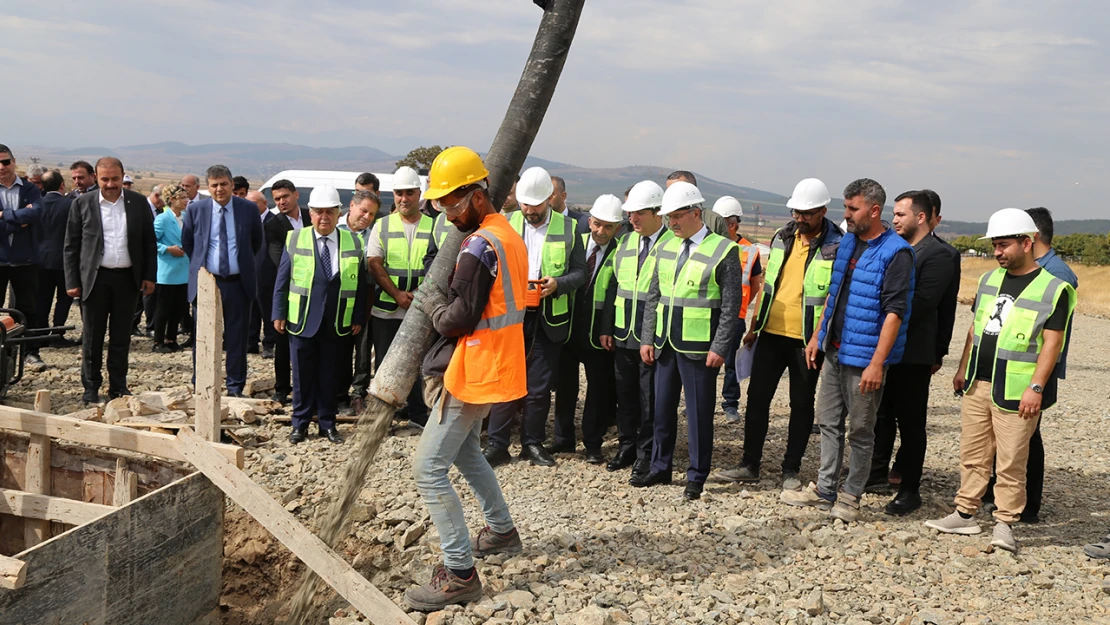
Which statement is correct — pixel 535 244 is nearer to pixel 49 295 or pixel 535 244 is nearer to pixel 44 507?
pixel 44 507

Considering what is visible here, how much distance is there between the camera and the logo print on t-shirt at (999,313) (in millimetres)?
4871

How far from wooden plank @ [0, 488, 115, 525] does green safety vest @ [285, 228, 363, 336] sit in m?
2.32

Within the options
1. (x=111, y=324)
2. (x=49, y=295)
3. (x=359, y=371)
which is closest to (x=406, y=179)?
(x=359, y=371)

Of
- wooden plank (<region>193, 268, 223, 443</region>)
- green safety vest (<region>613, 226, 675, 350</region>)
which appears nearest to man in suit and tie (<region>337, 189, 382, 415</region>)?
green safety vest (<region>613, 226, 675, 350</region>)

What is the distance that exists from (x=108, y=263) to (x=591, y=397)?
14.4ft

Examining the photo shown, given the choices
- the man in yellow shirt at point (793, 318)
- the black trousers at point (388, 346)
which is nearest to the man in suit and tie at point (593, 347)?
the man in yellow shirt at point (793, 318)

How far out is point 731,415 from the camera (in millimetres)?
8109

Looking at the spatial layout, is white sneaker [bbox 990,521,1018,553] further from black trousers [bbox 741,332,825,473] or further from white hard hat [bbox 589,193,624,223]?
white hard hat [bbox 589,193,624,223]

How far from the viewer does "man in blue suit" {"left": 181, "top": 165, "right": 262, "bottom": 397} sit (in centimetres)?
749

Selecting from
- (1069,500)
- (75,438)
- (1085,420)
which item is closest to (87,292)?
(75,438)

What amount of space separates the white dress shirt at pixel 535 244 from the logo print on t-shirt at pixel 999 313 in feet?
9.80

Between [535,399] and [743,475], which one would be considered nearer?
[743,475]

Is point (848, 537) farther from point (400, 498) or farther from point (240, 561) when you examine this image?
point (240, 561)

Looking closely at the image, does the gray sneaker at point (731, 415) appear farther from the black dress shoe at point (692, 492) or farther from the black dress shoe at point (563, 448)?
the black dress shoe at point (692, 492)
